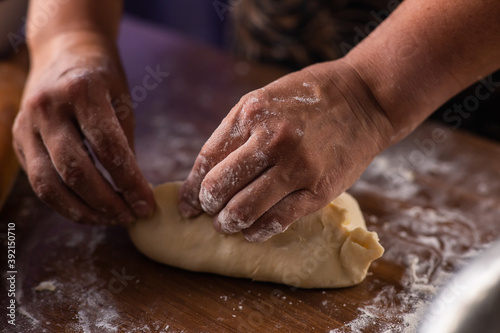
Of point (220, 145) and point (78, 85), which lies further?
point (78, 85)

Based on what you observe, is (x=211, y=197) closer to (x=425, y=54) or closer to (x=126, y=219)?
(x=126, y=219)

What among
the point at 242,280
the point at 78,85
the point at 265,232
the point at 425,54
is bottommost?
the point at 242,280

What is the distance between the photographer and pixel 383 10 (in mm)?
1968

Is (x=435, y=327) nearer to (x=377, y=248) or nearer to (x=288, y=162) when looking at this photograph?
(x=377, y=248)

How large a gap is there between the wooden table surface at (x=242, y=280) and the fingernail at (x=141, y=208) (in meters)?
0.15

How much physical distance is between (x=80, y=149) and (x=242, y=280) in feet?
1.92

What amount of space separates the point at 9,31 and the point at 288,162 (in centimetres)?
167

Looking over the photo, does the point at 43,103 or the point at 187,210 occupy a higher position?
the point at 43,103

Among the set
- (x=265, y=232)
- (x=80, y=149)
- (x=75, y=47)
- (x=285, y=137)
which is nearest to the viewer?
(x=285, y=137)

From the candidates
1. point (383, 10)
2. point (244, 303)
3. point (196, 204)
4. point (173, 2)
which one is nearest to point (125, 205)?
point (196, 204)

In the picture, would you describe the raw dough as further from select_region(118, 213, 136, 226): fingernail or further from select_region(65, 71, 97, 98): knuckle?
select_region(65, 71, 97, 98): knuckle

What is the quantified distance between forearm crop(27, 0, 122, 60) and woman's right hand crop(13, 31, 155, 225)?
0.22m

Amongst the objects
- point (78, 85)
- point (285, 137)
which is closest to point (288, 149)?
point (285, 137)

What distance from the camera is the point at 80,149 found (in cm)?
139
